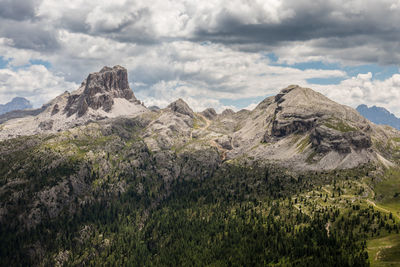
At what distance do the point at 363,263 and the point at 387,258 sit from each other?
15.8m

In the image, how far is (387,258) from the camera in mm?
194750

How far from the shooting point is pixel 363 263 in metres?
194
